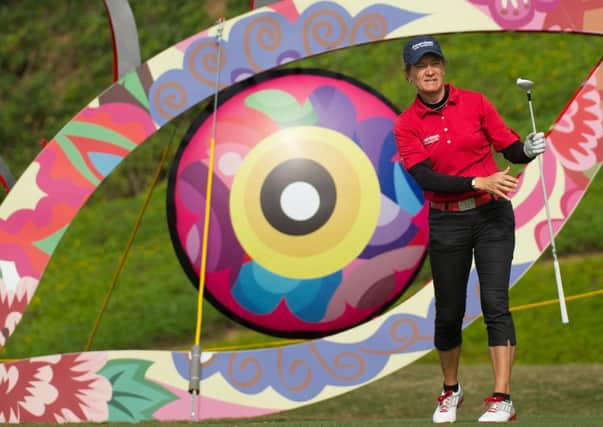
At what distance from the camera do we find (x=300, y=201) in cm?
663

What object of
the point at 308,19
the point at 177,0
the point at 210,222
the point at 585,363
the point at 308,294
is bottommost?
the point at 585,363

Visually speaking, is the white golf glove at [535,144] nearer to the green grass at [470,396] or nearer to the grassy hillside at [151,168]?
the green grass at [470,396]

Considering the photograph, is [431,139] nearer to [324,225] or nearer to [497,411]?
[497,411]

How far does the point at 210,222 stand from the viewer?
22.0 ft

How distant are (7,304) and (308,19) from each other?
222 centimetres

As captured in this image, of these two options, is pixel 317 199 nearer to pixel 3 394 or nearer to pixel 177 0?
pixel 3 394

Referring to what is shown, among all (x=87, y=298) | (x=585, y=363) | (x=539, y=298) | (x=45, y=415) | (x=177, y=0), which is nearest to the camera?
(x=45, y=415)

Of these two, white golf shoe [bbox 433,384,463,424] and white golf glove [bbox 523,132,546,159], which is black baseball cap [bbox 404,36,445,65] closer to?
white golf glove [bbox 523,132,546,159]

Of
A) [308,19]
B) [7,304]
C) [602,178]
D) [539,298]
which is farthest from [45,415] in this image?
[602,178]

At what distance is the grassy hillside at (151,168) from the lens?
11.7 meters

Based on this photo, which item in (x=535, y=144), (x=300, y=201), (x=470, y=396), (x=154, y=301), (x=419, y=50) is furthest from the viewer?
(x=154, y=301)

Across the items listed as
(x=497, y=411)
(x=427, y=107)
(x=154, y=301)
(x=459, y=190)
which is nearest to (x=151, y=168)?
(x=154, y=301)

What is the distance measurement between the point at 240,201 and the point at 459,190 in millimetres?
1814

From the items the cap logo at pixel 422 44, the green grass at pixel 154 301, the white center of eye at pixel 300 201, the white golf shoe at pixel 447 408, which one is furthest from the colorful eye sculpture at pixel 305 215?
the green grass at pixel 154 301
